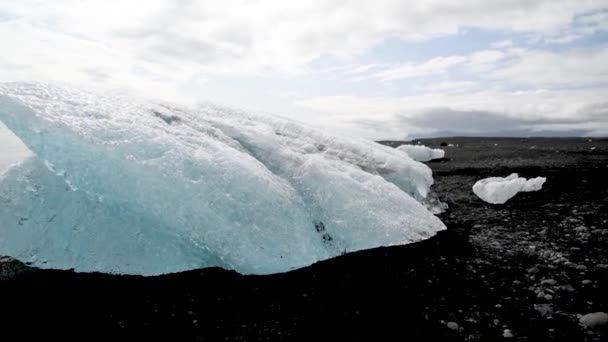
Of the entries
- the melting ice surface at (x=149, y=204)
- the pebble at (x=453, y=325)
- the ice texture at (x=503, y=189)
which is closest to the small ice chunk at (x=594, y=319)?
the pebble at (x=453, y=325)

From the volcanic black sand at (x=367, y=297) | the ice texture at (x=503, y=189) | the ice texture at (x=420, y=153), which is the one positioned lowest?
the volcanic black sand at (x=367, y=297)

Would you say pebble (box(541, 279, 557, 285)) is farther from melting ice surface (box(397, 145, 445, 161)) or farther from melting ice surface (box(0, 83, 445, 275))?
melting ice surface (box(397, 145, 445, 161))

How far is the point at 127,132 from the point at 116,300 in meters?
1.67

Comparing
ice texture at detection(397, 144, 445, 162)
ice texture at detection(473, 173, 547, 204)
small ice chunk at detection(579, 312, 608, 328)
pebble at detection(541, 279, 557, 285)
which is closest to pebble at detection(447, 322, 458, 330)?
small ice chunk at detection(579, 312, 608, 328)

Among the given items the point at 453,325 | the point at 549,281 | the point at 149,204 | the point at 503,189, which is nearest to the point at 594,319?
the point at 549,281

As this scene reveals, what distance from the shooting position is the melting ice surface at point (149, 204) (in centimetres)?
363

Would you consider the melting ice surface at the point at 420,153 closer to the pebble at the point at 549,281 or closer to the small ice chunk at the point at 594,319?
the pebble at the point at 549,281

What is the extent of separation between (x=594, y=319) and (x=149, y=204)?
383cm

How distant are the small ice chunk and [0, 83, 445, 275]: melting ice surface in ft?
5.78

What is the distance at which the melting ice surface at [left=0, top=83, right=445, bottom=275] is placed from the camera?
3.63m

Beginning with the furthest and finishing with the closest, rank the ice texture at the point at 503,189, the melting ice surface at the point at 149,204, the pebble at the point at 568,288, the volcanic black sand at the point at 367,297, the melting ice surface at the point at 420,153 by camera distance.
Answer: the melting ice surface at the point at 420,153
the ice texture at the point at 503,189
the melting ice surface at the point at 149,204
the pebble at the point at 568,288
the volcanic black sand at the point at 367,297

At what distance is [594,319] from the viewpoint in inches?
110

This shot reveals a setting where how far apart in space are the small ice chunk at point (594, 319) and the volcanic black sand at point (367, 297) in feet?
0.21

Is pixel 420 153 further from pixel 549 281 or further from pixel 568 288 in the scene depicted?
pixel 568 288
